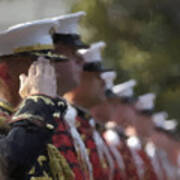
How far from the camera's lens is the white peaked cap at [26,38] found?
2438 mm

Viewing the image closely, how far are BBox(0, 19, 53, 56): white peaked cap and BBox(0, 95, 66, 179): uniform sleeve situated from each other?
20.5 inches

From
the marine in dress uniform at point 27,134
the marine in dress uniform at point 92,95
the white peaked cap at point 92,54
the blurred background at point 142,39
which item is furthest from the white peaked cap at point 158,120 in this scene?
the marine in dress uniform at point 27,134

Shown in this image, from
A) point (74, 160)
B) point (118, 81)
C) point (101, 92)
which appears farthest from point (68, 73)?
point (118, 81)

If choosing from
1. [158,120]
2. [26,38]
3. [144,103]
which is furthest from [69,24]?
[158,120]

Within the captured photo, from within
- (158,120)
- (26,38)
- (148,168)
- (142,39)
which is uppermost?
(142,39)

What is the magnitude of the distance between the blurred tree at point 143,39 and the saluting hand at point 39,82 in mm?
6993

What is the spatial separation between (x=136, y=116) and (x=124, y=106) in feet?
1.58

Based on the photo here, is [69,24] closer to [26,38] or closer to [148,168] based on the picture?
[26,38]

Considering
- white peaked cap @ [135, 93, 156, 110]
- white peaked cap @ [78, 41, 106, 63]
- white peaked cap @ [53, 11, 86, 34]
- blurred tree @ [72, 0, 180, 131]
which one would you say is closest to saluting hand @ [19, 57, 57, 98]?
white peaked cap @ [53, 11, 86, 34]

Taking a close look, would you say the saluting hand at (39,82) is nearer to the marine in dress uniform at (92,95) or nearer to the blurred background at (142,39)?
the marine in dress uniform at (92,95)

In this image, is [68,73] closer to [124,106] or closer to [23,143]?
[23,143]

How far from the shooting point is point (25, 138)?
1873 millimetres

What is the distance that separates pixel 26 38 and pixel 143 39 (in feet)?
24.3

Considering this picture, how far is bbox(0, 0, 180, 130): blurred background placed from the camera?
9.49 metres
